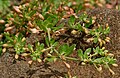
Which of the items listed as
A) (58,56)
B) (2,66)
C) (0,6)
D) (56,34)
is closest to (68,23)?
(56,34)

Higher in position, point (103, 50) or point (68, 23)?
point (68, 23)

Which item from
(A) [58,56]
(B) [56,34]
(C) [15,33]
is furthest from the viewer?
(C) [15,33]

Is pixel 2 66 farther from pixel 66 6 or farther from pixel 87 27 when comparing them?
pixel 66 6

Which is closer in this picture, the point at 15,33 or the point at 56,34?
the point at 56,34

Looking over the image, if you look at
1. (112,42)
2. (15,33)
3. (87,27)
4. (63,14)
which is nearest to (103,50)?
(112,42)

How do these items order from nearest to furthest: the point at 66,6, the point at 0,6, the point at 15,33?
the point at 15,33 < the point at 66,6 < the point at 0,6

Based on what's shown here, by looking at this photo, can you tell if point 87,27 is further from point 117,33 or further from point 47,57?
point 47,57
